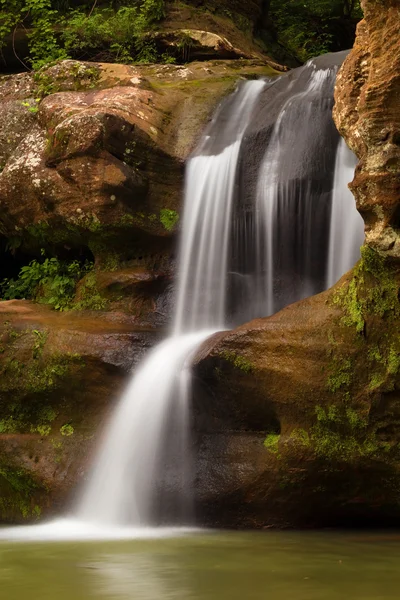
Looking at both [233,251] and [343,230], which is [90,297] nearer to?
[233,251]

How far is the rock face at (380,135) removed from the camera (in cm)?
657

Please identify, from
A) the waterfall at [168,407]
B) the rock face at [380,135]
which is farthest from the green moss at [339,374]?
the waterfall at [168,407]

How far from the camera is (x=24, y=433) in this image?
8406 millimetres

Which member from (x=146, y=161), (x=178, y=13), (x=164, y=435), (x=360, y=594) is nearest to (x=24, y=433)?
(x=164, y=435)

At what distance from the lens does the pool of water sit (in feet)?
14.1

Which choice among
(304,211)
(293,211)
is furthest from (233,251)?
(304,211)

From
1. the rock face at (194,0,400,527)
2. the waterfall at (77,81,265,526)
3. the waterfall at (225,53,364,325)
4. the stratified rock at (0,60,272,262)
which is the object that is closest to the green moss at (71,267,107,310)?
the stratified rock at (0,60,272,262)

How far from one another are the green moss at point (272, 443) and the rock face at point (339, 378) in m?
0.01

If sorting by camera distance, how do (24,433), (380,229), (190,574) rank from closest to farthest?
1. (190,574)
2. (380,229)
3. (24,433)

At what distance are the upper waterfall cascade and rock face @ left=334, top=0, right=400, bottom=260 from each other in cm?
140

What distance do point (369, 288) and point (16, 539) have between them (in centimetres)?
350

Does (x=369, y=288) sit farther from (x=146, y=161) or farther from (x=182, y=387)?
(x=146, y=161)

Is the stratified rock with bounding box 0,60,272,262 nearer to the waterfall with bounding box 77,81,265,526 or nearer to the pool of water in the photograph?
the waterfall with bounding box 77,81,265,526

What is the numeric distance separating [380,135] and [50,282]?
5142 millimetres
